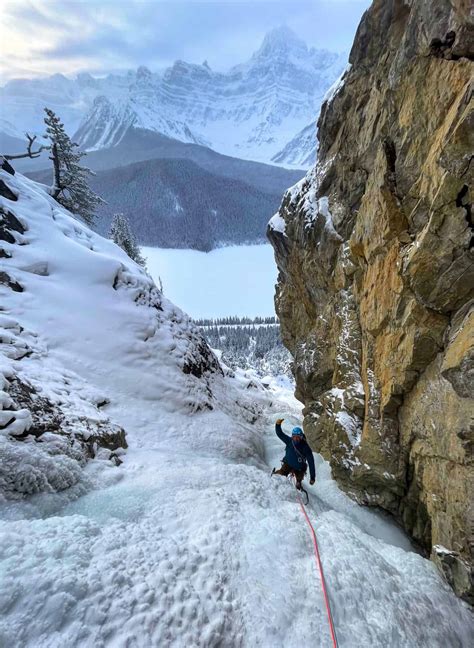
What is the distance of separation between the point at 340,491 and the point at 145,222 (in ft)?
648

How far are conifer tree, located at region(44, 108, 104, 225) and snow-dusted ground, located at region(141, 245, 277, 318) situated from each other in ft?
344

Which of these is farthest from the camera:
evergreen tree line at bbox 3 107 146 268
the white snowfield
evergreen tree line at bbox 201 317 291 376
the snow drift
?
evergreen tree line at bbox 201 317 291 376

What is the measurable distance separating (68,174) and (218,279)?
14162cm

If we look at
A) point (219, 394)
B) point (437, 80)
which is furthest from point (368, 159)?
point (219, 394)

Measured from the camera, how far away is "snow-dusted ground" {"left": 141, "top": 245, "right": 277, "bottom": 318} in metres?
146

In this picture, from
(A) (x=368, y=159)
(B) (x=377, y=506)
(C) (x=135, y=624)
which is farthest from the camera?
(A) (x=368, y=159)

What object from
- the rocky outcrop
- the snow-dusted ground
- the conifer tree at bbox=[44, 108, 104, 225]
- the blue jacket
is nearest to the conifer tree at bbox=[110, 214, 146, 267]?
the conifer tree at bbox=[44, 108, 104, 225]

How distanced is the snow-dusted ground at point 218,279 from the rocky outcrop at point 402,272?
402 feet

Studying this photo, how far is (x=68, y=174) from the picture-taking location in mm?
27938

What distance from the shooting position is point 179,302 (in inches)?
5610

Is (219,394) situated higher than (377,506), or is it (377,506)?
(219,394)

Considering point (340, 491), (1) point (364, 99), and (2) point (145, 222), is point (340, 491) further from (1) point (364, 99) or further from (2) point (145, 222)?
(2) point (145, 222)

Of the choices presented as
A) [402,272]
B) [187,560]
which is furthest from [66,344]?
[402,272]

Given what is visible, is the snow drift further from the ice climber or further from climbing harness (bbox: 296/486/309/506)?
climbing harness (bbox: 296/486/309/506)
